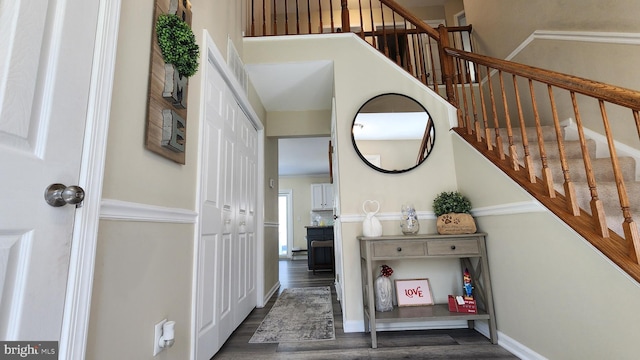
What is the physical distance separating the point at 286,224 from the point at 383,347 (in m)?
7.18

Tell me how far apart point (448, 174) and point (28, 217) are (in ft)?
8.69

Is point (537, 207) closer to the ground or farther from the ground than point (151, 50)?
closer to the ground

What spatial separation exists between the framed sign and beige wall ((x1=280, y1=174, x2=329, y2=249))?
22.0ft

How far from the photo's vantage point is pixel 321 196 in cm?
909

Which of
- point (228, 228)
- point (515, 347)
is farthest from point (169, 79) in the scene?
point (515, 347)

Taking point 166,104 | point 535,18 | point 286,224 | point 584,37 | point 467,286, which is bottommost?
point 467,286

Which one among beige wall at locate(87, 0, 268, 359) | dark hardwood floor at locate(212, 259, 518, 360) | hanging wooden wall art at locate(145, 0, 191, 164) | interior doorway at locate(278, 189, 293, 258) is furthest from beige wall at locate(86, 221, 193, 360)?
interior doorway at locate(278, 189, 293, 258)

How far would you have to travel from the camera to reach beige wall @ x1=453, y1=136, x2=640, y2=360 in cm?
124

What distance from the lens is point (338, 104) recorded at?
8.77 feet

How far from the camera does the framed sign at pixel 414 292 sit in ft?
7.68

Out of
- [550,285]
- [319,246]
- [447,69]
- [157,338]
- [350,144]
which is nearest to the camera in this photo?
[157,338]

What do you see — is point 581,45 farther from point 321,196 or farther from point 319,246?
point 321,196

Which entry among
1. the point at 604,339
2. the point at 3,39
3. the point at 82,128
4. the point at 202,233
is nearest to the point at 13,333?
the point at 82,128

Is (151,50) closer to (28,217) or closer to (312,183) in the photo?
(28,217)
